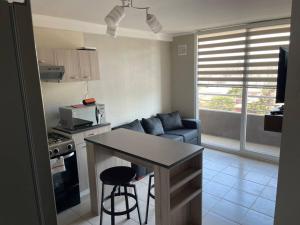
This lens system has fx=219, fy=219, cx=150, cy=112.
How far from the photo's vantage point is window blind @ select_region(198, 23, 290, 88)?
400 centimetres

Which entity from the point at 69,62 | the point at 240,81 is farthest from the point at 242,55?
the point at 69,62

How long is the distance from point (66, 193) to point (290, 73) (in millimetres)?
2914

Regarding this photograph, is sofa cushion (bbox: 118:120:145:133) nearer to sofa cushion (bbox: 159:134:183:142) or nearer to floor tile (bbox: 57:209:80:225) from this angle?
sofa cushion (bbox: 159:134:183:142)

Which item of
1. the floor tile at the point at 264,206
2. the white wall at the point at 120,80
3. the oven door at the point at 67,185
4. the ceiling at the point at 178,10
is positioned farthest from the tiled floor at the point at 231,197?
the ceiling at the point at 178,10

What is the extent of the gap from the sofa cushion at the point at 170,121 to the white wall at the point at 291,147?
320cm

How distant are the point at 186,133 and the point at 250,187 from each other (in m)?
1.61

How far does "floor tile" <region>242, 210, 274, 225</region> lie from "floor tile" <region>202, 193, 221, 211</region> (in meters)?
0.44

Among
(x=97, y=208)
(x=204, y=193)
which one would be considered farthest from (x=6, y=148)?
(x=204, y=193)

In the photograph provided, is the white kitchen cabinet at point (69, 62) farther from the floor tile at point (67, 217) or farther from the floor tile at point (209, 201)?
the floor tile at point (209, 201)

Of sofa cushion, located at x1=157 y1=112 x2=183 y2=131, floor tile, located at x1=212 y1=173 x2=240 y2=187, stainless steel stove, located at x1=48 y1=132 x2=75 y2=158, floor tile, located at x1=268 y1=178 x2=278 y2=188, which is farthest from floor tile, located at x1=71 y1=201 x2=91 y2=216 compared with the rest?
floor tile, located at x1=268 y1=178 x2=278 y2=188

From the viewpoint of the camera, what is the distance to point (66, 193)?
2979 millimetres

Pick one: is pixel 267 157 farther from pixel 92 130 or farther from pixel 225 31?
pixel 92 130

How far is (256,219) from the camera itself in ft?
8.86

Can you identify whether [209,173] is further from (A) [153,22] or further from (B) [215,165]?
(A) [153,22]
